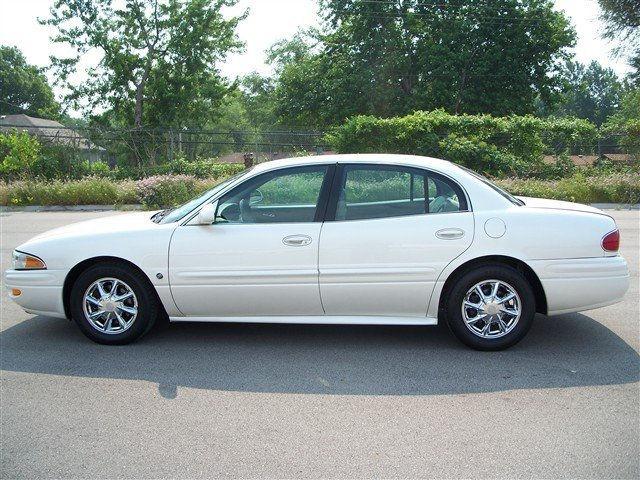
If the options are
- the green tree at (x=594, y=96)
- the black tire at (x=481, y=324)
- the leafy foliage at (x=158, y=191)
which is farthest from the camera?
the green tree at (x=594, y=96)

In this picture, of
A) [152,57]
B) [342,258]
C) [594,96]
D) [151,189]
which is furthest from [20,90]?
[594,96]

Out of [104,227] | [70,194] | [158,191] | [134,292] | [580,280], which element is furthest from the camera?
[70,194]

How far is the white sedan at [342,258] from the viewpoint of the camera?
15.9ft

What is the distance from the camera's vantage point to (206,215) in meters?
4.96

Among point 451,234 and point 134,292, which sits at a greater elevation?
point 451,234

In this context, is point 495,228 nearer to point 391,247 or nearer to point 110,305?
point 391,247

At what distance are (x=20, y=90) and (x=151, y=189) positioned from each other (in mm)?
65299

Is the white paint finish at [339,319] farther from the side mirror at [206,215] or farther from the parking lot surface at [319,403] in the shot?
the side mirror at [206,215]

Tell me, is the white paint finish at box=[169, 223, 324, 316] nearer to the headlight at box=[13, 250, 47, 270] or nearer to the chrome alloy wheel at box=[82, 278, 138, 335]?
the chrome alloy wheel at box=[82, 278, 138, 335]

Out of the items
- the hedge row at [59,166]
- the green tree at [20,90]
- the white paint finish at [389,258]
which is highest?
the green tree at [20,90]

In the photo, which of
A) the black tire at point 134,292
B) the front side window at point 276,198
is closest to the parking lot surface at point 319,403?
the black tire at point 134,292

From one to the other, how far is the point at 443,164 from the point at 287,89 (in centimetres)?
3510

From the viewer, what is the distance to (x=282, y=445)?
3463 mm

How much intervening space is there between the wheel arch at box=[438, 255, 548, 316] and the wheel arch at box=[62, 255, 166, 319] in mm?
2369
